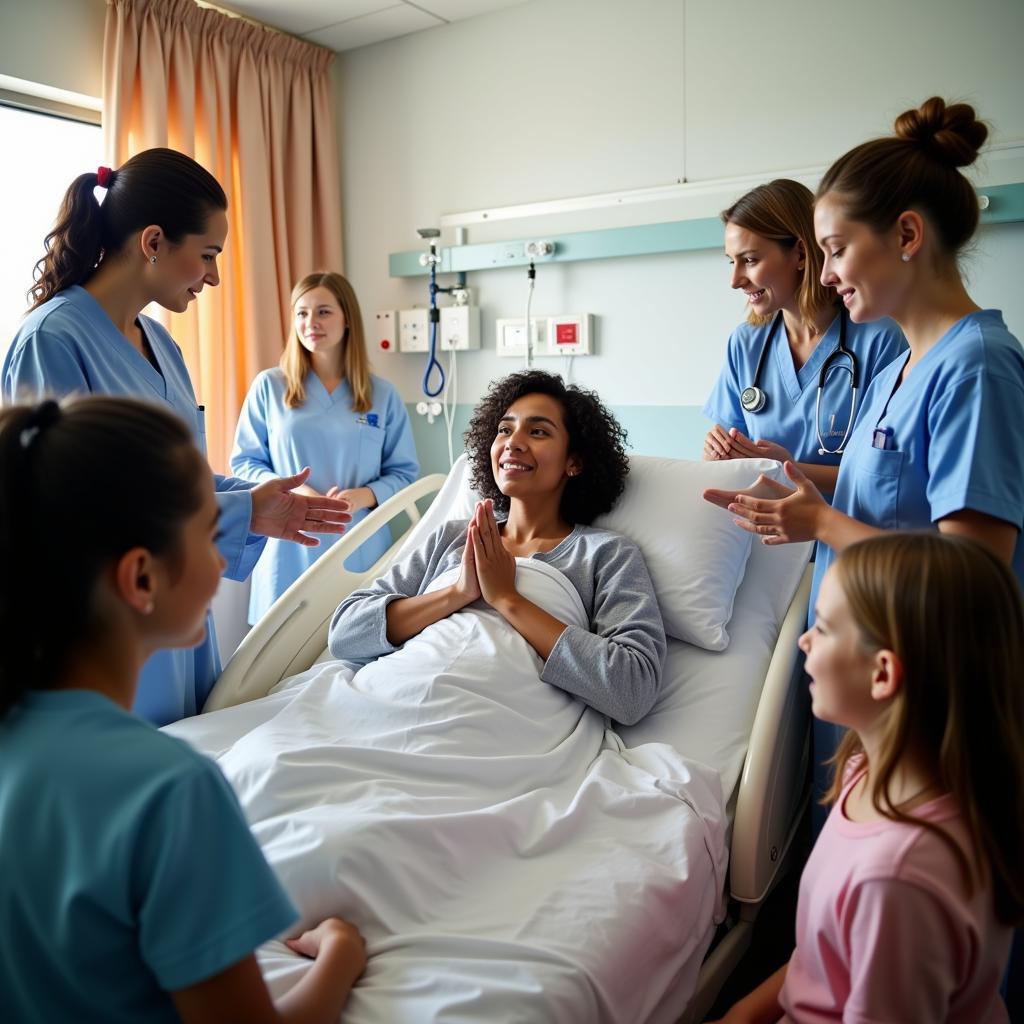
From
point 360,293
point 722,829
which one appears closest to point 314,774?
point 722,829

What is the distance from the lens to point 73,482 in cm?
85

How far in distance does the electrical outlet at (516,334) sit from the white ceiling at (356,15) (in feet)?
3.77

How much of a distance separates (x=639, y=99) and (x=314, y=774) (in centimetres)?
263

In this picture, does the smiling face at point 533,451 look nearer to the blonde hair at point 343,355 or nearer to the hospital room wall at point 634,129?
the blonde hair at point 343,355

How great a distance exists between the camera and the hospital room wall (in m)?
2.75

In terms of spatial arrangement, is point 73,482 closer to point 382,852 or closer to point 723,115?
point 382,852

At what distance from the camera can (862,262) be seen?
1.57 metres

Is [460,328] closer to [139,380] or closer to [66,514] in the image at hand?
[139,380]

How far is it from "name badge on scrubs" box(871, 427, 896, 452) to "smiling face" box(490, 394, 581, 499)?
0.80m

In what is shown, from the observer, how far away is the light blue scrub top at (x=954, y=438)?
1436mm

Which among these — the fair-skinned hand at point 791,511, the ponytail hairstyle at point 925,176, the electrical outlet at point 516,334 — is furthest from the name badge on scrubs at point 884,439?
the electrical outlet at point 516,334

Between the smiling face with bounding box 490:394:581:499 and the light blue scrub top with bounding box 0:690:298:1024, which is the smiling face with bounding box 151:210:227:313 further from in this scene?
the light blue scrub top with bounding box 0:690:298:1024

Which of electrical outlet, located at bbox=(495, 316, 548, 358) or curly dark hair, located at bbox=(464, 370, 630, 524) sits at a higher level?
electrical outlet, located at bbox=(495, 316, 548, 358)

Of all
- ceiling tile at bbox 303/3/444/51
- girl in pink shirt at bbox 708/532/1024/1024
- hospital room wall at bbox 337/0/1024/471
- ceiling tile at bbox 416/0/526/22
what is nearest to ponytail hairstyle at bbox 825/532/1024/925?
girl in pink shirt at bbox 708/532/1024/1024
